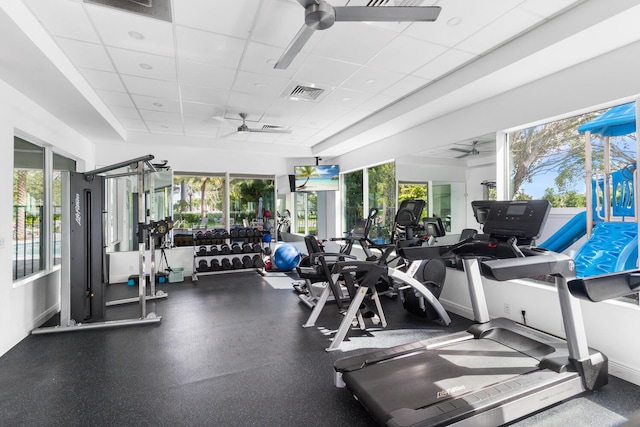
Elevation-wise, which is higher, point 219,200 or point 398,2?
point 398,2

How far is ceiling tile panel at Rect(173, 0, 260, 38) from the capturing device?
264cm

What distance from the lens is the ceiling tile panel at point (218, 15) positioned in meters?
2.64

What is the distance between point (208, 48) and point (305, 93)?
5.28ft

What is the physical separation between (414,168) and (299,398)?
413cm

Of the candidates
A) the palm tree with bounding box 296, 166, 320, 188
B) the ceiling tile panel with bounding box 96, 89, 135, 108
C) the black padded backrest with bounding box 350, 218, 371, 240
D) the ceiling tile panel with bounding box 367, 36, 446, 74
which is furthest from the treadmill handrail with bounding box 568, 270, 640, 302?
the palm tree with bounding box 296, 166, 320, 188

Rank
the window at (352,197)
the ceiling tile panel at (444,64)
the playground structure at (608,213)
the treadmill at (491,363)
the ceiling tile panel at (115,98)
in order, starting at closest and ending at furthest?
the treadmill at (491,363) < the playground structure at (608,213) < the ceiling tile panel at (444,64) < the ceiling tile panel at (115,98) < the window at (352,197)

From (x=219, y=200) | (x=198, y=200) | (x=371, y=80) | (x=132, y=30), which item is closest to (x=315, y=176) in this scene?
(x=219, y=200)

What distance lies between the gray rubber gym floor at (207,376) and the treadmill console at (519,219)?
49.2 inches

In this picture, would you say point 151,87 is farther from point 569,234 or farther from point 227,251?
point 569,234

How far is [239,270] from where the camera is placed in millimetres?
7395

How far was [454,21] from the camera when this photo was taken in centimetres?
288

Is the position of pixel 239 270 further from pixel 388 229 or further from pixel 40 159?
pixel 40 159

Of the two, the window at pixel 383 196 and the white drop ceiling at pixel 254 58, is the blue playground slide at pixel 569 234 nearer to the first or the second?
the white drop ceiling at pixel 254 58

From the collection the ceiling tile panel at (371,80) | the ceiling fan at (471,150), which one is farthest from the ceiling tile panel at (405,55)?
the ceiling fan at (471,150)
